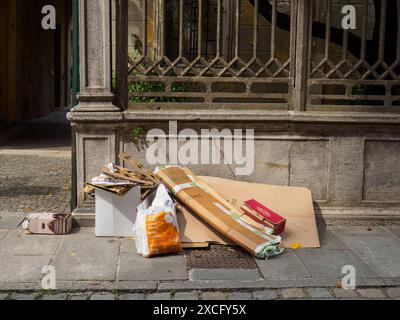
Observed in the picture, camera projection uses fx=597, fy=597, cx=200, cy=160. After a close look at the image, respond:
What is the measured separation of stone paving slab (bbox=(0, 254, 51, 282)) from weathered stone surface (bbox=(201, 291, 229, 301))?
130 cm

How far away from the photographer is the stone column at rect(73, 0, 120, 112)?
598 centimetres

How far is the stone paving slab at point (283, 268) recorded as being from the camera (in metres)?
4.86

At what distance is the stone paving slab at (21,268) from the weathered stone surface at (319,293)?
2099mm

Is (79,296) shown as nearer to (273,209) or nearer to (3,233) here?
(3,233)

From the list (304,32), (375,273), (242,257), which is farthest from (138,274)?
(304,32)

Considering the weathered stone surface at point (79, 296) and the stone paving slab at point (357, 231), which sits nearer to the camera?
the weathered stone surface at point (79, 296)

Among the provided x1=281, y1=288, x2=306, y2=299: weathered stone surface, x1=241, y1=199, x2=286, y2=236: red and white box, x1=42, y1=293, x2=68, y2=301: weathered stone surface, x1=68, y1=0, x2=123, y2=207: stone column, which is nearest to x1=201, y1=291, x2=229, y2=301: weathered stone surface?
x1=281, y1=288, x2=306, y2=299: weathered stone surface

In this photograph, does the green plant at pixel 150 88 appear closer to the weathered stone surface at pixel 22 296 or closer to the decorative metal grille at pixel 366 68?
the decorative metal grille at pixel 366 68

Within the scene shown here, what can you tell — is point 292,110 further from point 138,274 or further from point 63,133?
point 63,133

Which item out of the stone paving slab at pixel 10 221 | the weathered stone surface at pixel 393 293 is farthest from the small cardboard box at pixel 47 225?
the weathered stone surface at pixel 393 293

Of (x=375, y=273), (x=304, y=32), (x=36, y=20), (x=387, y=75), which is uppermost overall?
(x=36, y=20)

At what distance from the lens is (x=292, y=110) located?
252 inches

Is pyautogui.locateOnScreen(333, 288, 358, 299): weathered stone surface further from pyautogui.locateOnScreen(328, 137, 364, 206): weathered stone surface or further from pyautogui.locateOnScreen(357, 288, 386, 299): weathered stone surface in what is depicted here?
pyautogui.locateOnScreen(328, 137, 364, 206): weathered stone surface

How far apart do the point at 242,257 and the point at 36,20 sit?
1547 centimetres
